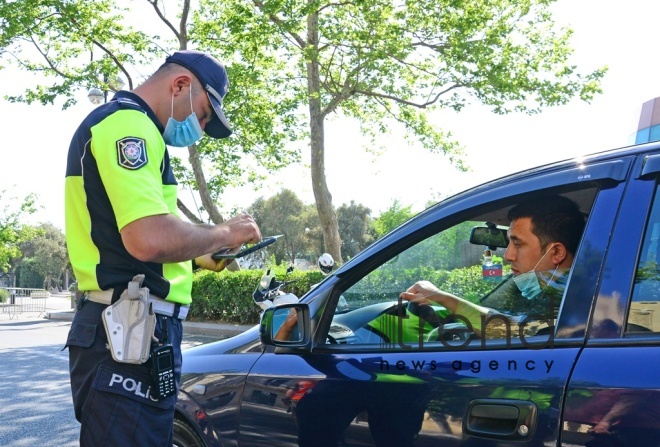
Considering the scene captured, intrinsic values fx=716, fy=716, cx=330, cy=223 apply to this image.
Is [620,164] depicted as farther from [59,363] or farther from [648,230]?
[59,363]

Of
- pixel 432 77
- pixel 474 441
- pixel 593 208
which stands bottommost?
pixel 474 441

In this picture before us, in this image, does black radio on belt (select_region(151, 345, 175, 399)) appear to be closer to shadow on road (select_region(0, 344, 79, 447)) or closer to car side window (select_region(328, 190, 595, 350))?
car side window (select_region(328, 190, 595, 350))

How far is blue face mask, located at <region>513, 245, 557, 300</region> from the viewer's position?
2.31 metres

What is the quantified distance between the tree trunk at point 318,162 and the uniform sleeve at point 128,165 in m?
16.5

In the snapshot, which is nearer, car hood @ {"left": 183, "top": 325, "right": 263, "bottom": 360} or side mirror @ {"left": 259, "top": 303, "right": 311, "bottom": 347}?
side mirror @ {"left": 259, "top": 303, "right": 311, "bottom": 347}

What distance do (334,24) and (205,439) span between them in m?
16.5

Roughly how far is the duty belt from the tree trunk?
16.3 meters

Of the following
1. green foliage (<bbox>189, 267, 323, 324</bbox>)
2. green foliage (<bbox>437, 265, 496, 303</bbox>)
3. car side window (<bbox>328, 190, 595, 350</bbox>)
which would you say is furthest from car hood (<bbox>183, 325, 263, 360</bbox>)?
green foliage (<bbox>189, 267, 323, 324</bbox>)

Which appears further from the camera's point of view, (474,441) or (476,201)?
(476,201)

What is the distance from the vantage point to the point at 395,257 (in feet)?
8.20

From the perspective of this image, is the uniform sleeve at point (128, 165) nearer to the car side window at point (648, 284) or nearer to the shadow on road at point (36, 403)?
the car side window at point (648, 284)

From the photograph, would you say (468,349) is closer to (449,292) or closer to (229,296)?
(449,292)

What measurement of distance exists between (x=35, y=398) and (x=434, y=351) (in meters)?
6.86

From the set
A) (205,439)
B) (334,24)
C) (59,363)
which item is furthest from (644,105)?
(334,24)
